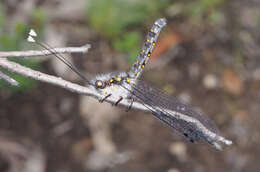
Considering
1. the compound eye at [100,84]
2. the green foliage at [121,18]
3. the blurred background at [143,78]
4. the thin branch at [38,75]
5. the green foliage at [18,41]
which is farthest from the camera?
the green foliage at [121,18]

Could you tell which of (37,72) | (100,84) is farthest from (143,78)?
(37,72)

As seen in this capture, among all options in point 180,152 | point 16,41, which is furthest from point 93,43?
point 180,152

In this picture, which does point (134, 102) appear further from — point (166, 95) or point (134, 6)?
point (134, 6)

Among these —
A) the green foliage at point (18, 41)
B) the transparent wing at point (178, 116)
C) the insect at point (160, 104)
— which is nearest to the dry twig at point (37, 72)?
the insect at point (160, 104)

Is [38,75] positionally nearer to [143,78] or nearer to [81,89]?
[81,89]

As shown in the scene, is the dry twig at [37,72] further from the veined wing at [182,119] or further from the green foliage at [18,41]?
the green foliage at [18,41]

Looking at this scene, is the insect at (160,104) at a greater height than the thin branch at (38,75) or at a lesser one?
greater
